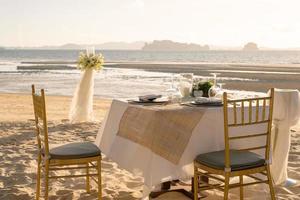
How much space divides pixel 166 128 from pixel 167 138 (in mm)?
81

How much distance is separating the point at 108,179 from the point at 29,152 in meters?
1.65

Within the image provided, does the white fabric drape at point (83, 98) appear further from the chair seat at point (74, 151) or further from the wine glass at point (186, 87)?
the chair seat at point (74, 151)

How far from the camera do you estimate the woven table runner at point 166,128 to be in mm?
3436

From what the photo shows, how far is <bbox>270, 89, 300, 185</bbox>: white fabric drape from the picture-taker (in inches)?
169

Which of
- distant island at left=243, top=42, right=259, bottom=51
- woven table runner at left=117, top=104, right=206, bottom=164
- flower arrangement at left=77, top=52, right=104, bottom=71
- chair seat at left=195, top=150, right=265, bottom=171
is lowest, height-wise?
distant island at left=243, top=42, right=259, bottom=51

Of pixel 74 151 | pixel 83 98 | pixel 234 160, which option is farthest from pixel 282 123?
pixel 83 98

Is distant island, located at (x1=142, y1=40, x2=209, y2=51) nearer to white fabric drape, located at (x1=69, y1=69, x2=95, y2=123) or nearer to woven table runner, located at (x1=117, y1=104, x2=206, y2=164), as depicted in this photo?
white fabric drape, located at (x1=69, y1=69, x2=95, y2=123)

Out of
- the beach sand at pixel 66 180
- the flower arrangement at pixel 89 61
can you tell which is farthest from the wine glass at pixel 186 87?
the flower arrangement at pixel 89 61

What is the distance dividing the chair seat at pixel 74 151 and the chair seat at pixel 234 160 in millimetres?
910

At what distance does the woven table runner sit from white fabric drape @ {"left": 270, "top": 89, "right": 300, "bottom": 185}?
1134 millimetres

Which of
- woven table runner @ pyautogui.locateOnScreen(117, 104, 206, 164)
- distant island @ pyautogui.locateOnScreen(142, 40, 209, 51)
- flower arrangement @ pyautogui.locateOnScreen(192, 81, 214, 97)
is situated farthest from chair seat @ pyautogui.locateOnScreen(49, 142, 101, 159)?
Result: distant island @ pyautogui.locateOnScreen(142, 40, 209, 51)

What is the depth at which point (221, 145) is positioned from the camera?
370 centimetres

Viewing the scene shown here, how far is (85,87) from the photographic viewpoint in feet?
27.1

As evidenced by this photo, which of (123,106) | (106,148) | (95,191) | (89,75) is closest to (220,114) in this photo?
(123,106)
